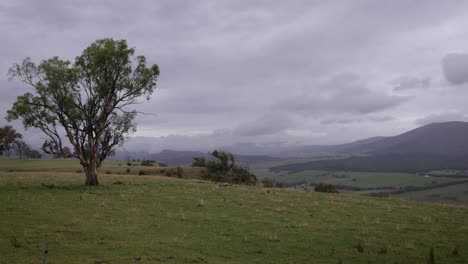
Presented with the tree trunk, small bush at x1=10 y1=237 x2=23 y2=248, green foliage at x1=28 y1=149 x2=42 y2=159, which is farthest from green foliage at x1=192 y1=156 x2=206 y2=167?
green foliage at x1=28 y1=149 x2=42 y2=159

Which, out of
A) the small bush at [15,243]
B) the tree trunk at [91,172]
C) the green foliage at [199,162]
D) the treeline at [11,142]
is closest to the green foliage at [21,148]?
the treeline at [11,142]

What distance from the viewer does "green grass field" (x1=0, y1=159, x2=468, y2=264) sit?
12617mm

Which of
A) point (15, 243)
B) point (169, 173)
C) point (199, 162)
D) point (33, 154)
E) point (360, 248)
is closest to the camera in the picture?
point (15, 243)

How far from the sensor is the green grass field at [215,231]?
12617 mm

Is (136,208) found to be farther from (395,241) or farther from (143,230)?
(395,241)

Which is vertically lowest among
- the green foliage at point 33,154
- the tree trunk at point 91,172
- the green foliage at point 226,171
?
the green foliage at point 226,171

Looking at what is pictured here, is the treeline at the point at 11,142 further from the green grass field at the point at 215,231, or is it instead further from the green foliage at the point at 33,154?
the green grass field at the point at 215,231

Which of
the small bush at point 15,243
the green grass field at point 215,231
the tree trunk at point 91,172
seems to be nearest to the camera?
the small bush at point 15,243

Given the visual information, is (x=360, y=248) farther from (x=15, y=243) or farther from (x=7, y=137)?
(x=7, y=137)

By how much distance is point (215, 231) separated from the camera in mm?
16750

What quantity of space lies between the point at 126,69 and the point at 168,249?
992 inches

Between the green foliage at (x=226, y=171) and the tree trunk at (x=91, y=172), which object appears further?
the green foliage at (x=226, y=171)

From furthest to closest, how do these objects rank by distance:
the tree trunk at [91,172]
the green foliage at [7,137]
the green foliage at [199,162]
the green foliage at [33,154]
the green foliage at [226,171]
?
the green foliage at [33,154], the green foliage at [7,137], the green foliage at [199,162], the green foliage at [226,171], the tree trunk at [91,172]

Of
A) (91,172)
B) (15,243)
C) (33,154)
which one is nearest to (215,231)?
(15,243)
